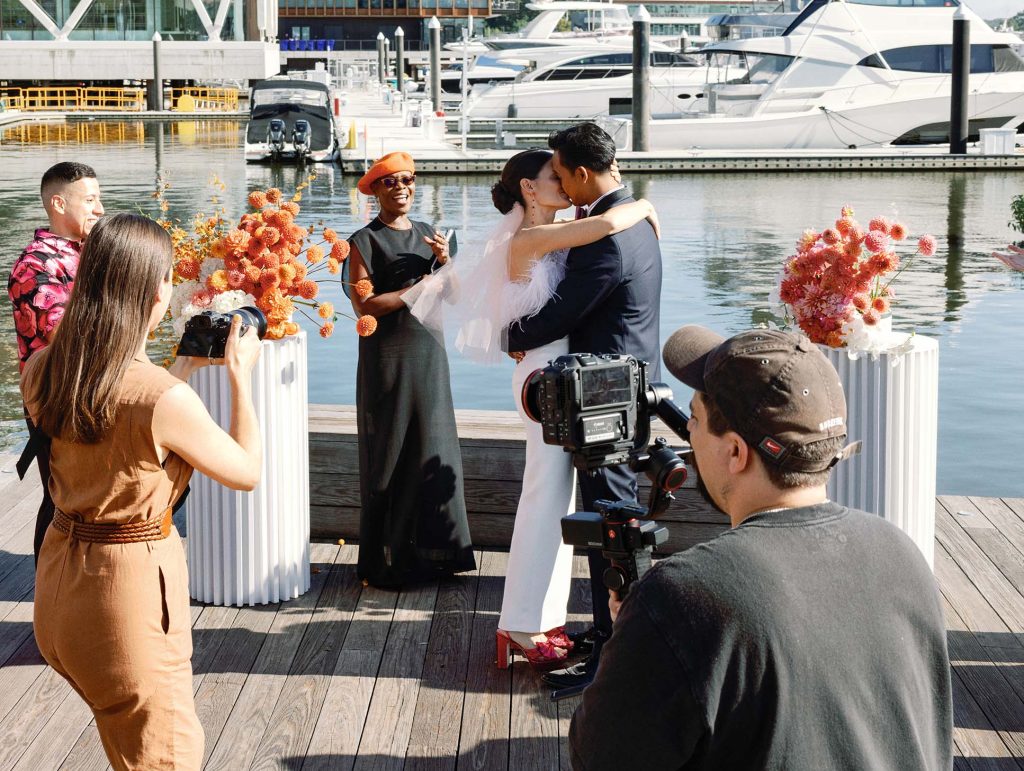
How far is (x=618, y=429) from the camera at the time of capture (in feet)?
7.88

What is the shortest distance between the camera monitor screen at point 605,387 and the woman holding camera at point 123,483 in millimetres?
730

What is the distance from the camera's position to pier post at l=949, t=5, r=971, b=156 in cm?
2769

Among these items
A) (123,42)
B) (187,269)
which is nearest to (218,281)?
(187,269)

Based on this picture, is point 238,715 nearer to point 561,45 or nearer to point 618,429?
point 618,429

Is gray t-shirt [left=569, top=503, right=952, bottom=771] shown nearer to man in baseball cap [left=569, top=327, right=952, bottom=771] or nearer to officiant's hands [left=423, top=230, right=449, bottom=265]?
man in baseball cap [left=569, top=327, right=952, bottom=771]

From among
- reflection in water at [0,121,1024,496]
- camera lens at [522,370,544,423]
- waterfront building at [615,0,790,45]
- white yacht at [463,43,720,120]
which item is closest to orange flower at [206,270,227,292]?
reflection in water at [0,121,1024,496]

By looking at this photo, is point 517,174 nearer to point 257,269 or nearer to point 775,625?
point 257,269

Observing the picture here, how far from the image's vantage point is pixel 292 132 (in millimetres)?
32000

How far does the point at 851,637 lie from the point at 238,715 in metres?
2.54

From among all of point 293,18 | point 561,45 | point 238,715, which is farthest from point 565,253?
point 293,18

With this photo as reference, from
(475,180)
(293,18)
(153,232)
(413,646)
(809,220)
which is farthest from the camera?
(293,18)

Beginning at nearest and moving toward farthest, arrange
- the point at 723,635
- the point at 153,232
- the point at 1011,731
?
the point at 723,635
the point at 153,232
the point at 1011,731

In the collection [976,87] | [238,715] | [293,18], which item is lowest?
[238,715]

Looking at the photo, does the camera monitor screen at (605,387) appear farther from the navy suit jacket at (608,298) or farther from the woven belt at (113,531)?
the navy suit jacket at (608,298)
